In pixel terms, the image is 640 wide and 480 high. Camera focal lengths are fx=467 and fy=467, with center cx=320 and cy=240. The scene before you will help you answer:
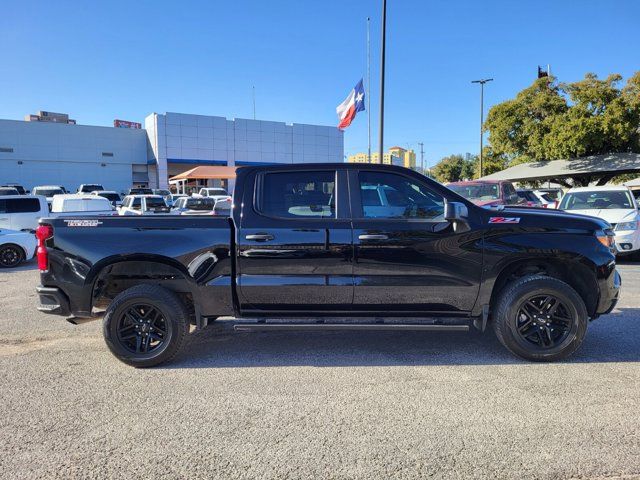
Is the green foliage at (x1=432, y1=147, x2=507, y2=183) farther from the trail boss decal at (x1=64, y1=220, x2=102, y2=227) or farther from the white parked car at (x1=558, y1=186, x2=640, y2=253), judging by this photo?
the trail boss decal at (x1=64, y1=220, x2=102, y2=227)

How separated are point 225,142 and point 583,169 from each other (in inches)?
1437

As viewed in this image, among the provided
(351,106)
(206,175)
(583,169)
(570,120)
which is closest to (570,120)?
(570,120)

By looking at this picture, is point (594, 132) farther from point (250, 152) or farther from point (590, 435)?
point (250, 152)

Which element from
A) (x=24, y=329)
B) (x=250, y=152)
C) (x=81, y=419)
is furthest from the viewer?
(x=250, y=152)

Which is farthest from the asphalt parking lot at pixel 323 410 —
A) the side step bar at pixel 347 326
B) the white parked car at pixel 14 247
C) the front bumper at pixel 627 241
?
the white parked car at pixel 14 247

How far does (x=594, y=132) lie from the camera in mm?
29094

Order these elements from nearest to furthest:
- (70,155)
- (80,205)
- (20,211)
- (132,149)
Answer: (20,211) < (80,205) < (70,155) < (132,149)

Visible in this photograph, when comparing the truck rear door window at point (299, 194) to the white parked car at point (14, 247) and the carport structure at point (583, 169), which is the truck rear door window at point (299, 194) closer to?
the white parked car at point (14, 247)

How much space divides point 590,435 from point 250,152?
53.4 meters

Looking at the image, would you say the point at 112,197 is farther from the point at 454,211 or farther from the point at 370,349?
the point at 454,211

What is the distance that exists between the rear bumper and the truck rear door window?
6.88 feet

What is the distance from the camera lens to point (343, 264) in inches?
173

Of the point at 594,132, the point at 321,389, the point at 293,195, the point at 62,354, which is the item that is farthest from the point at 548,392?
the point at 594,132

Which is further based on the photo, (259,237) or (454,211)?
(259,237)
